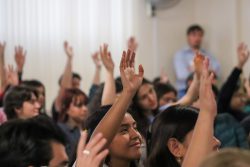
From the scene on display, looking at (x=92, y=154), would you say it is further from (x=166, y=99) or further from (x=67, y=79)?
(x=67, y=79)

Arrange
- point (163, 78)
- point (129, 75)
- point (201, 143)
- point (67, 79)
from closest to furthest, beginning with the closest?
1. point (201, 143)
2. point (129, 75)
3. point (67, 79)
4. point (163, 78)

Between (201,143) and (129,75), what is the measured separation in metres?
0.44

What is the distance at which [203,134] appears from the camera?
165 centimetres

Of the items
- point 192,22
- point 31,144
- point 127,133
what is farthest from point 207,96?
point 192,22

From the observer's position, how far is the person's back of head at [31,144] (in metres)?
1.61

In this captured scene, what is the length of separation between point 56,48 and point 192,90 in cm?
277

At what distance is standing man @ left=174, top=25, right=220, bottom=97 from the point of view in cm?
582

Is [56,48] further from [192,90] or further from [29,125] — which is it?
[29,125]

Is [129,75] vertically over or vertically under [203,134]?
over


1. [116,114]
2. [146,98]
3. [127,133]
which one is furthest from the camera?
[146,98]

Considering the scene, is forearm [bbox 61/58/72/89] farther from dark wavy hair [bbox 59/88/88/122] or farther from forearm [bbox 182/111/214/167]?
forearm [bbox 182/111/214/167]

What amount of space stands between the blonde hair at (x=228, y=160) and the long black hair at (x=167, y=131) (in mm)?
872

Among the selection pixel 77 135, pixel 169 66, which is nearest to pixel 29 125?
pixel 77 135

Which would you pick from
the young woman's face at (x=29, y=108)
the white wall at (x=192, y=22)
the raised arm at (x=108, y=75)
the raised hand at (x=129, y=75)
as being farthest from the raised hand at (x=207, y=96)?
the white wall at (x=192, y=22)
